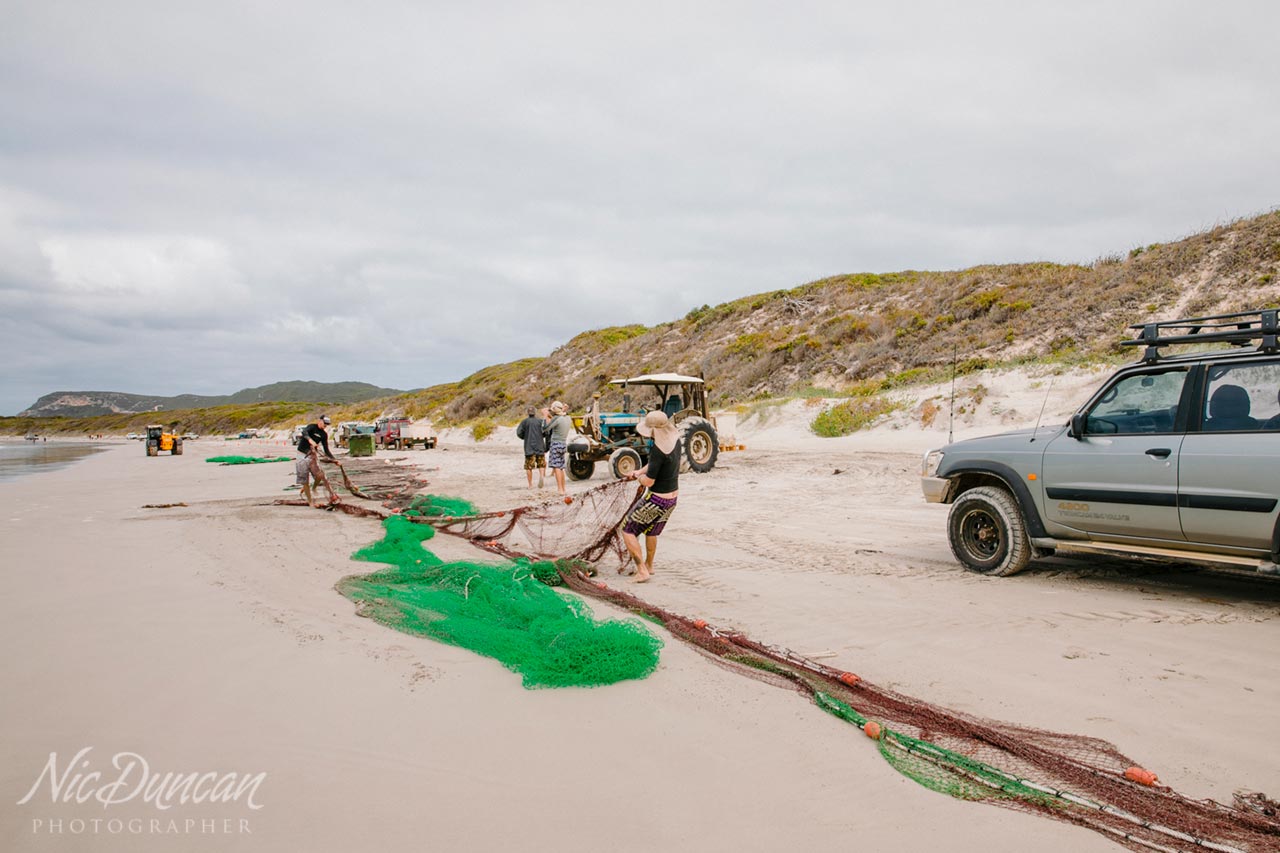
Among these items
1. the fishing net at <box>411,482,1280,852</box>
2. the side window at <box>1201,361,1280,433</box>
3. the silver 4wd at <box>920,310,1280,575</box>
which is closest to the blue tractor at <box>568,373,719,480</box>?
the silver 4wd at <box>920,310,1280,575</box>

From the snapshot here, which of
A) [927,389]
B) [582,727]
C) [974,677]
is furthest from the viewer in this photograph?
[927,389]

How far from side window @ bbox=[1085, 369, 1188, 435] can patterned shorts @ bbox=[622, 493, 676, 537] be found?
12.3 ft

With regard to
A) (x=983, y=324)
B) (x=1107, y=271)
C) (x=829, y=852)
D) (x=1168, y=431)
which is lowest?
(x=829, y=852)

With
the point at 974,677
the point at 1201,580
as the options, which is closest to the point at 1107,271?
the point at 1201,580

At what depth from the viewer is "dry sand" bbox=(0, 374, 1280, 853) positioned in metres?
2.86

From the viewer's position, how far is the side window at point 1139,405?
5906 mm

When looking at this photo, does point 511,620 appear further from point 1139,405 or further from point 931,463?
point 1139,405

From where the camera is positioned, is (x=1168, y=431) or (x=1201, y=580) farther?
(x=1201, y=580)

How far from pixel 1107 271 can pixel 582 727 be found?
1247 inches

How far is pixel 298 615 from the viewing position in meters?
5.67

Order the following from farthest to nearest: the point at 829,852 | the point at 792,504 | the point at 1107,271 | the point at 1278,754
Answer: the point at 1107,271
the point at 792,504
the point at 1278,754
the point at 829,852

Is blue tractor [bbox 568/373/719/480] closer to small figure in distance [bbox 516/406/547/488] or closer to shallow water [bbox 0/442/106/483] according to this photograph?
small figure in distance [bbox 516/406/547/488]

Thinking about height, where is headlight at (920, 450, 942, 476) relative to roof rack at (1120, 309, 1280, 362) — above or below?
below

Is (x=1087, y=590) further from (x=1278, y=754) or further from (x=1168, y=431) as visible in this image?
(x=1278, y=754)
